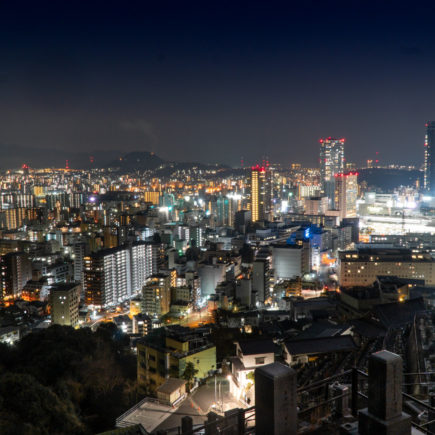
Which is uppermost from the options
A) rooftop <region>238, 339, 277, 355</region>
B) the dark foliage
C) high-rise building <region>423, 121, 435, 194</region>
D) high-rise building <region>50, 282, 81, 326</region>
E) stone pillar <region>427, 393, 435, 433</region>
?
high-rise building <region>423, 121, 435, 194</region>

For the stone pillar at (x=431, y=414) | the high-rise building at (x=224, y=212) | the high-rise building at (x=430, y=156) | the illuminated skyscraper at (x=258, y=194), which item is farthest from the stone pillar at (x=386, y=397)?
the high-rise building at (x=430, y=156)

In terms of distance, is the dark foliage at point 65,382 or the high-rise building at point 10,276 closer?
the dark foliage at point 65,382

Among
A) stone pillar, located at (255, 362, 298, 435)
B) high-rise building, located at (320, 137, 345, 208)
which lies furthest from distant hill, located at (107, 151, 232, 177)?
stone pillar, located at (255, 362, 298, 435)

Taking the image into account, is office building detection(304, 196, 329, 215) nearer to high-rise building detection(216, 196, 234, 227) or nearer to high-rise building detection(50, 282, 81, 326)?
high-rise building detection(216, 196, 234, 227)

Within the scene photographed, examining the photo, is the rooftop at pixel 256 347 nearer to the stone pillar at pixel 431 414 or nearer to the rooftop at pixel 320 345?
the rooftop at pixel 320 345

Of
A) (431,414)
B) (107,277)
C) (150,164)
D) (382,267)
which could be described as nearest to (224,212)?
(107,277)

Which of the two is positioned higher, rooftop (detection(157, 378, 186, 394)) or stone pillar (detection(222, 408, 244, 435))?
stone pillar (detection(222, 408, 244, 435))
